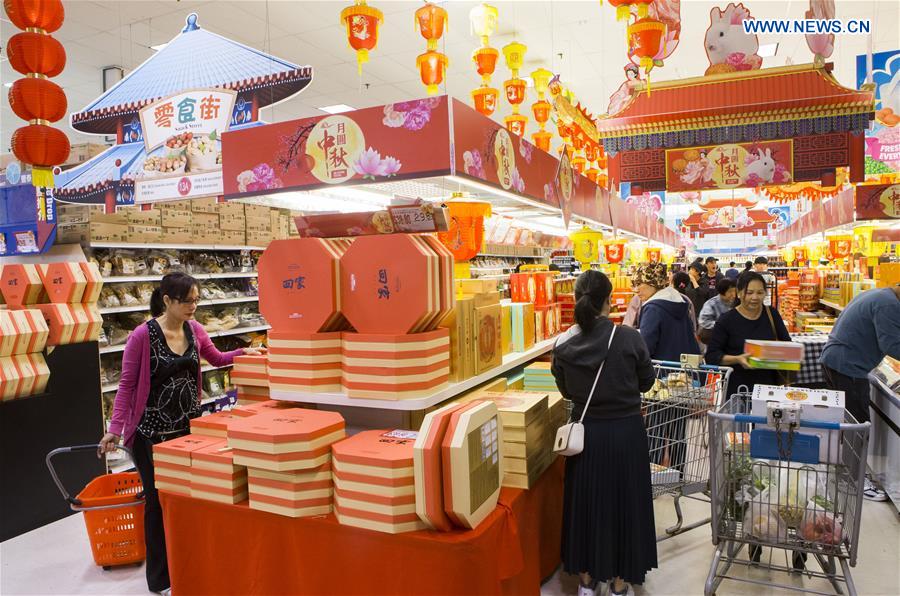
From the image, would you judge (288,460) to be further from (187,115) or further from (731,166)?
(731,166)

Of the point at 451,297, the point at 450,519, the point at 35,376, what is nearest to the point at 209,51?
the point at 35,376

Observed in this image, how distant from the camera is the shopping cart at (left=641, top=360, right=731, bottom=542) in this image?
3447mm

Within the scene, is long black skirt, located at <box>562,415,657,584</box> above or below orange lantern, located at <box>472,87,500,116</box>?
below

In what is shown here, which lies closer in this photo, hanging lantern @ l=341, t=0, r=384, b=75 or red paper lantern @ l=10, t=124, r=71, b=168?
red paper lantern @ l=10, t=124, r=71, b=168

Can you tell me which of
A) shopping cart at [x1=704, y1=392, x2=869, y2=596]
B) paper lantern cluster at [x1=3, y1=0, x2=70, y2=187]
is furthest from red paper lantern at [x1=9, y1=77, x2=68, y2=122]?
shopping cart at [x1=704, y1=392, x2=869, y2=596]

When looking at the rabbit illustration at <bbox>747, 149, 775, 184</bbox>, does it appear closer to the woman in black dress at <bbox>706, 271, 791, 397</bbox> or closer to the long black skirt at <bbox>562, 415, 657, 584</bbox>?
the woman in black dress at <bbox>706, 271, 791, 397</bbox>

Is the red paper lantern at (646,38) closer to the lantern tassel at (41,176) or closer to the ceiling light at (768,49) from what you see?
the lantern tassel at (41,176)

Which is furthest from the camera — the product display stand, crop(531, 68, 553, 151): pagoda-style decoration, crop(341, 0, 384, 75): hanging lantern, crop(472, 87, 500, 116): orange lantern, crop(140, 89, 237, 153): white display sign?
crop(531, 68, 553, 151): pagoda-style decoration

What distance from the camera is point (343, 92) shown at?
10.7m

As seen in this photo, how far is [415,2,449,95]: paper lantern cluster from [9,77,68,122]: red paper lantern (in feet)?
9.01

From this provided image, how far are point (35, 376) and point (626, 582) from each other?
426 centimetres

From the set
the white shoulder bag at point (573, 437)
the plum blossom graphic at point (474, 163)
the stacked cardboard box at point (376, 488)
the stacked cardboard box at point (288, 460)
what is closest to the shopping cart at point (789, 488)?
the white shoulder bag at point (573, 437)

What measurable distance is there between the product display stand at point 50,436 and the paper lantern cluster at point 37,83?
1627mm

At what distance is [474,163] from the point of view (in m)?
3.06
